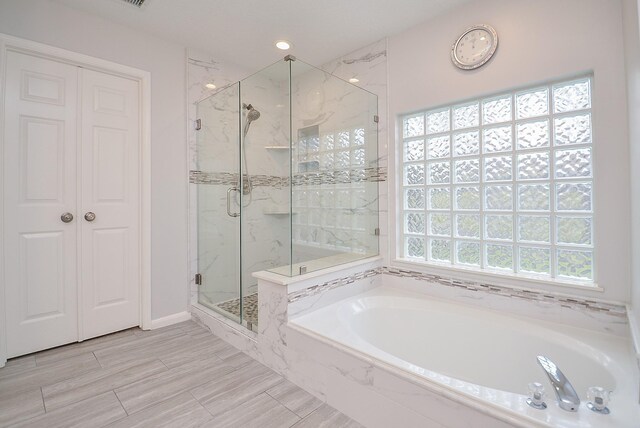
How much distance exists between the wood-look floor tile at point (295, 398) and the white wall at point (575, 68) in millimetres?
1539

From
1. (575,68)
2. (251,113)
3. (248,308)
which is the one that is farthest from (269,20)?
(248,308)

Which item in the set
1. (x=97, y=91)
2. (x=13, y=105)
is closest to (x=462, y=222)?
(x=97, y=91)

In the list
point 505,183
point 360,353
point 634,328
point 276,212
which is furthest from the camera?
point 276,212

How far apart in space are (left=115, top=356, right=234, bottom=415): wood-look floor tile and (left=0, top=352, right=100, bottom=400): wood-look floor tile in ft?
1.36

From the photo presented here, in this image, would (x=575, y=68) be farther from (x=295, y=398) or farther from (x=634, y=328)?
(x=295, y=398)

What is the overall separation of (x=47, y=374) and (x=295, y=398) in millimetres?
1542

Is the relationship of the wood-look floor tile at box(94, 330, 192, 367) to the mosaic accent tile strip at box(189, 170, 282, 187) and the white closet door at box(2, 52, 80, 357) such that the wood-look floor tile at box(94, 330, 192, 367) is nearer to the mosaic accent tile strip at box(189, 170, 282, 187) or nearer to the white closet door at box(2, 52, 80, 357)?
the white closet door at box(2, 52, 80, 357)

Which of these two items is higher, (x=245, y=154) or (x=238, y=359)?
(x=245, y=154)

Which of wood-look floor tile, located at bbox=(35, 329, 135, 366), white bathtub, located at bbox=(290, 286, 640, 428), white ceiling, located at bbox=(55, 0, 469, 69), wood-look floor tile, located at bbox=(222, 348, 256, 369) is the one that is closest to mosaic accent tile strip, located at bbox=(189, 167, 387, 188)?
white bathtub, located at bbox=(290, 286, 640, 428)

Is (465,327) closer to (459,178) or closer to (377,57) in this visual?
(459,178)

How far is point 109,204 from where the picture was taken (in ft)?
7.76

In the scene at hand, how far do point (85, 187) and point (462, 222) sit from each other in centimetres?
280

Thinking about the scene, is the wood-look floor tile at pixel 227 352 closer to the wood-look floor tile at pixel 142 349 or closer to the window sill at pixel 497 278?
the wood-look floor tile at pixel 142 349

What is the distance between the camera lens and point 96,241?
7.59 ft
